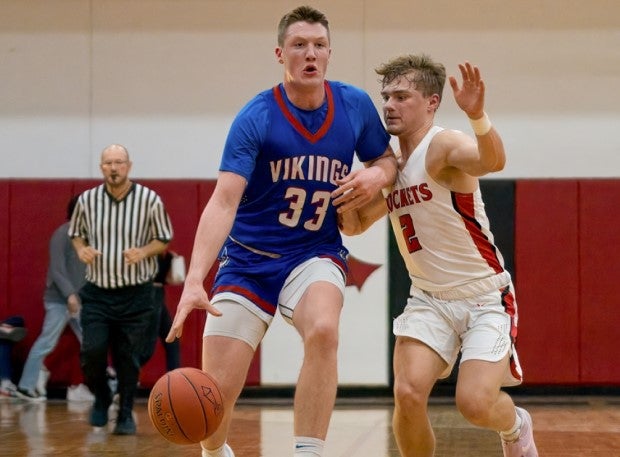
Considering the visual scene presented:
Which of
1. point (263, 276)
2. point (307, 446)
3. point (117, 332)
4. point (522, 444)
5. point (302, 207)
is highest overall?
point (302, 207)

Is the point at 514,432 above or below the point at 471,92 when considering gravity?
below

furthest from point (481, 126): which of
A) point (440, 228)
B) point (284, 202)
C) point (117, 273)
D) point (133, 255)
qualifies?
point (117, 273)

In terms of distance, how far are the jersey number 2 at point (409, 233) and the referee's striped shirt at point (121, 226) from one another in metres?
3.22

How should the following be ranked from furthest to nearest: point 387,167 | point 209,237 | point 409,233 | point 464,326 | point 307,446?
point 409,233 → point 464,326 → point 387,167 → point 209,237 → point 307,446

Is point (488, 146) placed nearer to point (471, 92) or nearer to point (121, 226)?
point (471, 92)

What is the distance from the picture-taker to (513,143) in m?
11.1

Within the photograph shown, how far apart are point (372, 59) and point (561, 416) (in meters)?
4.15

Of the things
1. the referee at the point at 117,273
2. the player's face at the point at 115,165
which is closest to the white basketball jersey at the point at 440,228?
the referee at the point at 117,273

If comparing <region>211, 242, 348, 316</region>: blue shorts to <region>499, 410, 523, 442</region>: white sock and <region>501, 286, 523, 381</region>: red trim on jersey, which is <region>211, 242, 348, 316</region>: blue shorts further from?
<region>499, 410, 523, 442</region>: white sock

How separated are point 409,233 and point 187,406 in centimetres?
158

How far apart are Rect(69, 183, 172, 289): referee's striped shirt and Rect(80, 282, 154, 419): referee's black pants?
0.10 meters

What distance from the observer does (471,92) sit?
16.3 ft

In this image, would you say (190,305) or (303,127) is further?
(303,127)

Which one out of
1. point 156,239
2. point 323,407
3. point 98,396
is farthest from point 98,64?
point 323,407
